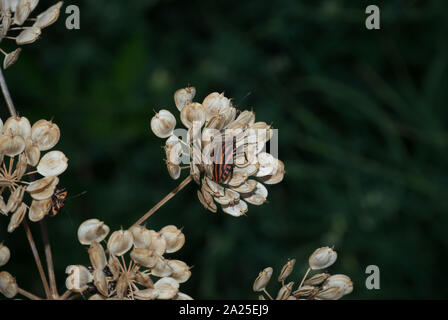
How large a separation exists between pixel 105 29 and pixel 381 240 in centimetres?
246

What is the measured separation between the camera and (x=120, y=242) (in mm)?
1321

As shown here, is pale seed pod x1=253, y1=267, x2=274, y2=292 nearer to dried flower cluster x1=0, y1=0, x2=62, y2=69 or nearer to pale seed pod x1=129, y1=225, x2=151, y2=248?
pale seed pod x1=129, y1=225, x2=151, y2=248

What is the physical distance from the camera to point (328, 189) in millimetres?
3557

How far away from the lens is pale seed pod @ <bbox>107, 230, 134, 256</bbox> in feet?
4.32

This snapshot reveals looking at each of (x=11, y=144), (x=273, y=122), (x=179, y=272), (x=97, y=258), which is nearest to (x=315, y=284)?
(x=179, y=272)

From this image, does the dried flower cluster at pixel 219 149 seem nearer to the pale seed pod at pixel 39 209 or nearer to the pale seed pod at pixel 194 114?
the pale seed pod at pixel 194 114

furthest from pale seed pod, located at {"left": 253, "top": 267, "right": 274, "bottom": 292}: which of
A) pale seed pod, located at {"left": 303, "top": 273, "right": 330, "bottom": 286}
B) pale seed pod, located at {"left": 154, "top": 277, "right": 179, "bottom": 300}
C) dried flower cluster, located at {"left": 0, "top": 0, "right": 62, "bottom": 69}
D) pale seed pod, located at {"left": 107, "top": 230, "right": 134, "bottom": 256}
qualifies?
dried flower cluster, located at {"left": 0, "top": 0, "right": 62, "bottom": 69}

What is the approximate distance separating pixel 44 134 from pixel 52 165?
89 millimetres

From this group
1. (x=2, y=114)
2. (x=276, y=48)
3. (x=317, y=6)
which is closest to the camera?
(x=2, y=114)

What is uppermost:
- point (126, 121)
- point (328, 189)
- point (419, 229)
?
point (126, 121)

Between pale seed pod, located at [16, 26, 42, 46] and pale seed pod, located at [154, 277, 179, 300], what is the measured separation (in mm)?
761

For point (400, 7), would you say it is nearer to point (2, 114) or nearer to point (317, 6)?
point (317, 6)

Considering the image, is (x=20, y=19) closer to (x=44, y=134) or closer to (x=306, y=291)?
(x=44, y=134)

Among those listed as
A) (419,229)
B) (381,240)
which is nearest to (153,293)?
(381,240)
